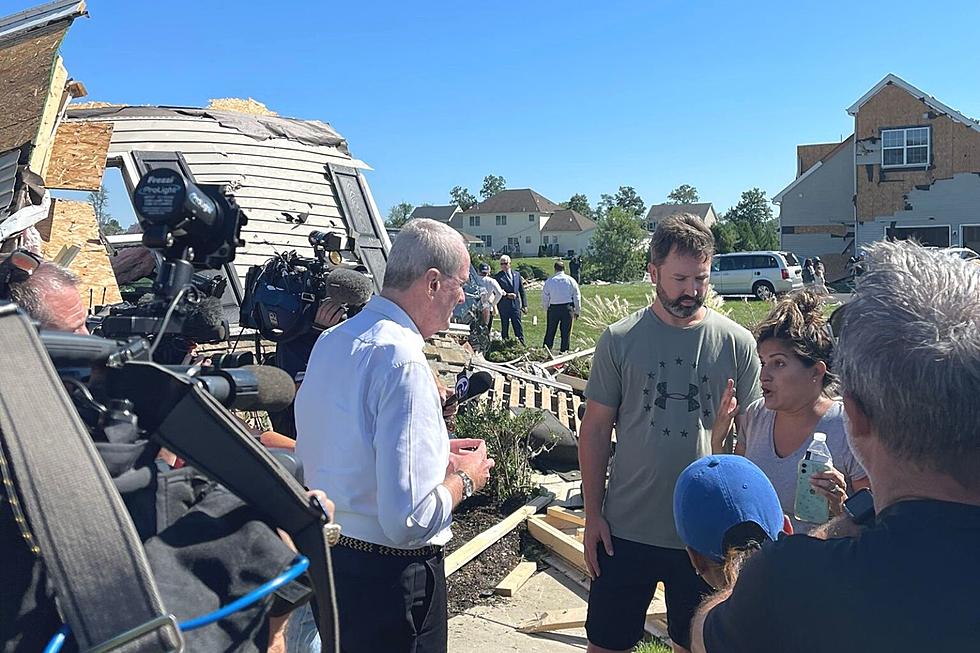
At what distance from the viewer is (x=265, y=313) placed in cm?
412

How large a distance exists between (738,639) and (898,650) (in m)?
0.27

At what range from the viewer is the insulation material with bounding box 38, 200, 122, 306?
6.59m

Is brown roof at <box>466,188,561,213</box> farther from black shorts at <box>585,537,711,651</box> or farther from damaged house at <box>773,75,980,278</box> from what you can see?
black shorts at <box>585,537,711,651</box>

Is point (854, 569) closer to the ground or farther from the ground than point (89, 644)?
closer to the ground

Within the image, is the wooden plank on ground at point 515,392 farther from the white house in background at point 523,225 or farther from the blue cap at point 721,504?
the white house in background at point 523,225

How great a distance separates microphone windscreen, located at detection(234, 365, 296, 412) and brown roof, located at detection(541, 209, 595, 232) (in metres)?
91.4

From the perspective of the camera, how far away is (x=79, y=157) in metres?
7.26

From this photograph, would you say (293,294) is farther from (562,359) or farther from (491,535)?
(562,359)

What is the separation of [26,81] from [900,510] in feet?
26.9

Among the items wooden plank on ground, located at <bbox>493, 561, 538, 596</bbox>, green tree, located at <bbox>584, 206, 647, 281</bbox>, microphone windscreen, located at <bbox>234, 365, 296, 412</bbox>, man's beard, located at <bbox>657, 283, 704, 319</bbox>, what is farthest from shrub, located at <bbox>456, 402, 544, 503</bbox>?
green tree, located at <bbox>584, 206, 647, 281</bbox>

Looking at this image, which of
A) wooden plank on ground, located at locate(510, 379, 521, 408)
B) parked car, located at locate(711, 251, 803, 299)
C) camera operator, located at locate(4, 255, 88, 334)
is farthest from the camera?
parked car, located at locate(711, 251, 803, 299)

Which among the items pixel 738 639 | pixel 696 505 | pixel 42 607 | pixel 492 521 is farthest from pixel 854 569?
pixel 492 521

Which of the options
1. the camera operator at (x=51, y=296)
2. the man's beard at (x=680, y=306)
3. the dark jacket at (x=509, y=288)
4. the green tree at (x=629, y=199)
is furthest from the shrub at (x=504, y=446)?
the green tree at (x=629, y=199)

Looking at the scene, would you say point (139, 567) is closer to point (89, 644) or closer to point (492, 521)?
point (89, 644)
